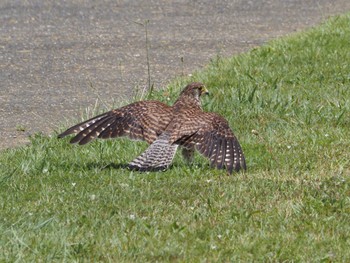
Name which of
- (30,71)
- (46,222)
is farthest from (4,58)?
(46,222)

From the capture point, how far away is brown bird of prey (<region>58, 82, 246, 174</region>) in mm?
7512

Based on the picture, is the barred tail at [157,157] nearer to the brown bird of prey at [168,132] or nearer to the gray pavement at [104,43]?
the brown bird of prey at [168,132]

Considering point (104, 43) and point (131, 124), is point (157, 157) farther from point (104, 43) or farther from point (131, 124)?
point (104, 43)

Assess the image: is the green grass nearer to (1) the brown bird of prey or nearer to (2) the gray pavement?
(1) the brown bird of prey

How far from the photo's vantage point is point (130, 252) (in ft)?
18.9

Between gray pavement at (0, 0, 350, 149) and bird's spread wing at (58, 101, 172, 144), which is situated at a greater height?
bird's spread wing at (58, 101, 172, 144)

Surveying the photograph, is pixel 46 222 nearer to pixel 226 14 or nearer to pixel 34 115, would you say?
pixel 34 115

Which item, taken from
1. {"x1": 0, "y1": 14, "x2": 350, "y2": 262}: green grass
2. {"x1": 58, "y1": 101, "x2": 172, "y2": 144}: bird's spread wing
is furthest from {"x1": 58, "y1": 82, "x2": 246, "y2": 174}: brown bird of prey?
{"x1": 0, "y1": 14, "x2": 350, "y2": 262}: green grass

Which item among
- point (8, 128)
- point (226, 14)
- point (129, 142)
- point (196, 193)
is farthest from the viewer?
point (226, 14)

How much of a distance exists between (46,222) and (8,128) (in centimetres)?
336

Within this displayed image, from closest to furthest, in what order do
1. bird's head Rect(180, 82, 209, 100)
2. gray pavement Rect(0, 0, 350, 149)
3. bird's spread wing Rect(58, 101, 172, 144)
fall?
bird's spread wing Rect(58, 101, 172, 144) → bird's head Rect(180, 82, 209, 100) → gray pavement Rect(0, 0, 350, 149)

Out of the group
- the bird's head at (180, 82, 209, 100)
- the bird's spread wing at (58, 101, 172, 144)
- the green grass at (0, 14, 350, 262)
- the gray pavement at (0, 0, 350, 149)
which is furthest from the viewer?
the gray pavement at (0, 0, 350, 149)

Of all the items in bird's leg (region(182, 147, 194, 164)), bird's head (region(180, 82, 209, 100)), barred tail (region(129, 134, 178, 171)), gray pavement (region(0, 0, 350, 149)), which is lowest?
gray pavement (region(0, 0, 350, 149))

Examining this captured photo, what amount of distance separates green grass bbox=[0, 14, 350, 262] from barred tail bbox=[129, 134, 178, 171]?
0.23 ft
